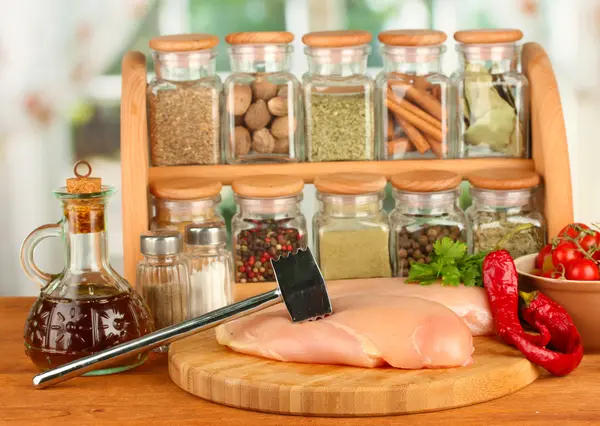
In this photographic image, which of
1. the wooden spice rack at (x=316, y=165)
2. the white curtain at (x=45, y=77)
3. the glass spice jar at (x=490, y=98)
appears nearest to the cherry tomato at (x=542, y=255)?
the wooden spice rack at (x=316, y=165)

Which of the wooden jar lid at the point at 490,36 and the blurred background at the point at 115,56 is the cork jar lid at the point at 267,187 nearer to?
the wooden jar lid at the point at 490,36

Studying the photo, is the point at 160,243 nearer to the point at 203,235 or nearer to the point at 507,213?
the point at 203,235

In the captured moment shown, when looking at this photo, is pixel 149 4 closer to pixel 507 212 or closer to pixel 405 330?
pixel 507 212

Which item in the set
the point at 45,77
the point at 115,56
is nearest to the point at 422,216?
the point at 115,56

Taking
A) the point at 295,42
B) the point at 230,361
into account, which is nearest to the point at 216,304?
the point at 230,361

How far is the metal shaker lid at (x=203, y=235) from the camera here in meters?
1.41

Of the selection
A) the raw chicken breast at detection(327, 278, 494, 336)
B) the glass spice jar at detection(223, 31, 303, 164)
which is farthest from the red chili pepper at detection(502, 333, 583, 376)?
the glass spice jar at detection(223, 31, 303, 164)

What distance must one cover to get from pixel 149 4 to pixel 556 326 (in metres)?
1.17

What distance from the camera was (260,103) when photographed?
162 centimetres

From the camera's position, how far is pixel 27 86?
212cm

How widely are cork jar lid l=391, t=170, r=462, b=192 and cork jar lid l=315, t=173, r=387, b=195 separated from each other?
31 millimetres

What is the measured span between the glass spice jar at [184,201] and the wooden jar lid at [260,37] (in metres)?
0.24

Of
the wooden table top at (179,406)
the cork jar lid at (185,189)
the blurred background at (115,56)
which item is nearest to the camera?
the wooden table top at (179,406)

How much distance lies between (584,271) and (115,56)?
1160 mm
